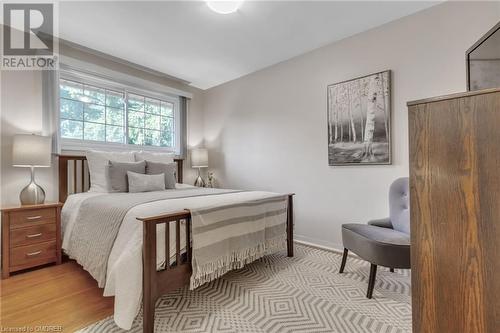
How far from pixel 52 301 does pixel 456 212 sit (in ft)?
8.12

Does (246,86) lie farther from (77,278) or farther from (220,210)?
(77,278)

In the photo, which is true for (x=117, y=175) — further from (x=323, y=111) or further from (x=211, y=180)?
(x=323, y=111)

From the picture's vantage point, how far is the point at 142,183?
8.66ft

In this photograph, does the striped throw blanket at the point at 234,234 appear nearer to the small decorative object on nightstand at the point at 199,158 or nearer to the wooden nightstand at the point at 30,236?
the wooden nightstand at the point at 30,236

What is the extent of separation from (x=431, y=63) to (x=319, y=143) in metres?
1.28

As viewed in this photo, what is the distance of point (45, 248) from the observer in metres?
2.37

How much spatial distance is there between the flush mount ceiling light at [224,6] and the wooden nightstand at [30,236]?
7.90 ft

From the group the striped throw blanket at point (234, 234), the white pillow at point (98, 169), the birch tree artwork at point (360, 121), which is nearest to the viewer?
the striped throw blanket at point (234, 234)

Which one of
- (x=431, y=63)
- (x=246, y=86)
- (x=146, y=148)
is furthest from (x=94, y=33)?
(x=431, y=63)

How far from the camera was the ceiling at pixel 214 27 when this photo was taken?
2221 millimetres

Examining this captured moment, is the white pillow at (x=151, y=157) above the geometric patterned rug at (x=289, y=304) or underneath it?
above

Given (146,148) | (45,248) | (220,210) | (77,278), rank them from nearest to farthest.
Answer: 1. (220,210)
2. (77,278)
3. (45,248)
4. (146,148)

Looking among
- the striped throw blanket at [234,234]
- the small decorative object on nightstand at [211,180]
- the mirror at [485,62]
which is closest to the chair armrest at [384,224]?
the striped throw blanket at [234,234]
